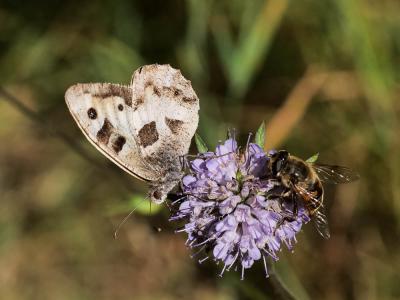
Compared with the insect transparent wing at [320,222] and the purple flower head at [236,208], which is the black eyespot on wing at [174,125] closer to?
the purple flower head at [236,208]

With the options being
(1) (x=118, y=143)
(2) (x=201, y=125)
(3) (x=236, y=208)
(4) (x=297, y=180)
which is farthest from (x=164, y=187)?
(2) (x=201, y=125)

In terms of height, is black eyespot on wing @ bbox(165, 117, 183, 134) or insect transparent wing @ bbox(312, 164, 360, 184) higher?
black eyespot on wing @ bbox(165, 117, 183, 134)

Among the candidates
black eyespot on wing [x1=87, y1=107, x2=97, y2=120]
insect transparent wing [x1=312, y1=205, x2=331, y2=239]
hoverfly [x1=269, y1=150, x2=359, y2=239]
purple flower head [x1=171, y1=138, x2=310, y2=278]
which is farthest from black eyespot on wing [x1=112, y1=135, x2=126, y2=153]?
insect transparent wing [x1=312, y1=205, x2=331, y2=239]

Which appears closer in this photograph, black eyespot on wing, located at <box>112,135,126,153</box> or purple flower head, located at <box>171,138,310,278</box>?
purple flower head, located at <box>171,138,310,278</box>

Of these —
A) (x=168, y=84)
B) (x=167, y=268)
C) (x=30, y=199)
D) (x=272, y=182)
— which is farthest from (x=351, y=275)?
(x=30, y=199)

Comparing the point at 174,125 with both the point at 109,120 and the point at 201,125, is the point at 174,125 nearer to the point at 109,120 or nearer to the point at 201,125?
the point at 109,120

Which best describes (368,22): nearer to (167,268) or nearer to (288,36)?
(288,36)

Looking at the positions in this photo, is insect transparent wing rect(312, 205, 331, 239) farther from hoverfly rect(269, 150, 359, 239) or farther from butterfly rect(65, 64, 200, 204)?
butterfly rect(65, 64, 200, 204)
